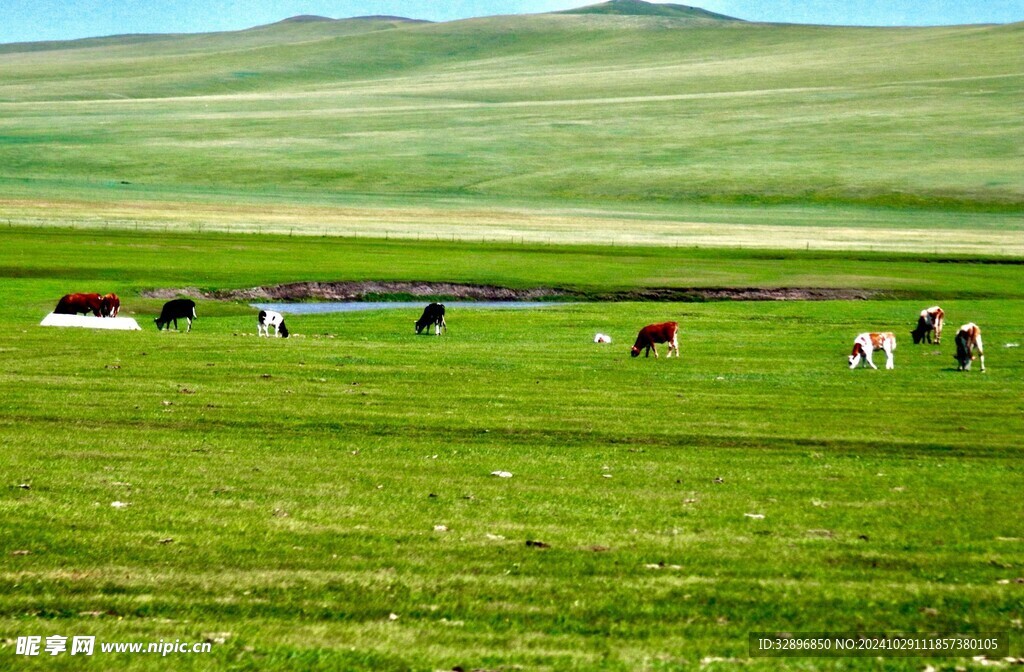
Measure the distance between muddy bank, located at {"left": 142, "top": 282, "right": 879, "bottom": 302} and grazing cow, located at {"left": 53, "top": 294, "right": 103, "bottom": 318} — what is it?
11.3 m

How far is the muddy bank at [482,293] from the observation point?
51531 mm

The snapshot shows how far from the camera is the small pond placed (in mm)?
48719

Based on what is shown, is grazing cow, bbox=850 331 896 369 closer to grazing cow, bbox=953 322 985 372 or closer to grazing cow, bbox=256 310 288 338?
grazing cow, bbox=953 322 985 372

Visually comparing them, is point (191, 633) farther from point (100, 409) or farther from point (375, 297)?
point (375, 297)

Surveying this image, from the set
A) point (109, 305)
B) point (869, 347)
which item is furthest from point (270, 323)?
point (869, 347)

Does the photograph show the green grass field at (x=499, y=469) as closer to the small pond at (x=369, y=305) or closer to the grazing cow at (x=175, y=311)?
the grazing cow at (x=175, y=311)

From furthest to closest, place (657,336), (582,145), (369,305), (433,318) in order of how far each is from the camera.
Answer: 1. (582,145)
2. (369,305)
3. (433,318)
4. (657,336)

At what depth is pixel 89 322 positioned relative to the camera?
3556 centimetres

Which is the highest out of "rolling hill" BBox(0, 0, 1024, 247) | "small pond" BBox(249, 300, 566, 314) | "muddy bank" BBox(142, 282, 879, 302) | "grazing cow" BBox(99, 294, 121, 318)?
"rolling hill" BBox(0, 0, 1024, 247)

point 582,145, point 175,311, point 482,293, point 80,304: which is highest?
point 582,145

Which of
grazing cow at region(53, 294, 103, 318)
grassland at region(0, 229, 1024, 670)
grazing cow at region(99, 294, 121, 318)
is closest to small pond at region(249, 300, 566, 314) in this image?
grazing cow at region(99, 294, 121, 318)

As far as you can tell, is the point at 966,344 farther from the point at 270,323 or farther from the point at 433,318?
the point at 270,323

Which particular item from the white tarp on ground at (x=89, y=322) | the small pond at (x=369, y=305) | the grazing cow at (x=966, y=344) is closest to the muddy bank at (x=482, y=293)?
the small pond at (x=369, y=305)

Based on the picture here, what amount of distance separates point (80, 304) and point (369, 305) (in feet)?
49.0
